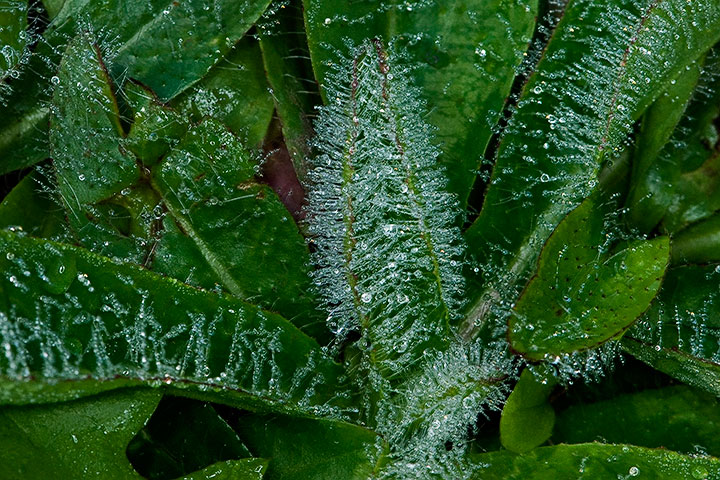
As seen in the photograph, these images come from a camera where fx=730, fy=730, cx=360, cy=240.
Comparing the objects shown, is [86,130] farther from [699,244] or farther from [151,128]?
[699,244]

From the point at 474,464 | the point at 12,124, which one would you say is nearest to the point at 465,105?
the point at 474,464

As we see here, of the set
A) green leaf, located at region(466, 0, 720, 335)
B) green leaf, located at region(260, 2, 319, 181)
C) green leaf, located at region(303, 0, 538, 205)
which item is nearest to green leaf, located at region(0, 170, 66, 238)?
green leaf, located at region(260, 2, 319, 181)

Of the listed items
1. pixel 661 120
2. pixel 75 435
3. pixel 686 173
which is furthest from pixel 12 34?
pixel 686 173

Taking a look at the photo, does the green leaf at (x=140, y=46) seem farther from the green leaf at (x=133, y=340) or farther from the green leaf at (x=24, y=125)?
the green leaf at (x=133, y=340)

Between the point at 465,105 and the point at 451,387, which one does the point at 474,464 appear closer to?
the point at 451,387

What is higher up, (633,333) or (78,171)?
(78,171)

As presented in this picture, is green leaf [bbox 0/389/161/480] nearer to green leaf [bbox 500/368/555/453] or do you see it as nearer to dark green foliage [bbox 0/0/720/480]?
dark green foliage [bbox 0/0/720/480]
